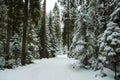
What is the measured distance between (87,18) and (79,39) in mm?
1681

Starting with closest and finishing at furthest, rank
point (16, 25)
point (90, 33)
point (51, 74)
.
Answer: point (51, 74)
point (90, 33)
point (16, 25)

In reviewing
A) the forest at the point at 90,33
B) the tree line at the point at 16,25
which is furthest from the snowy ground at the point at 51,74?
the tree line at the point at 16,25

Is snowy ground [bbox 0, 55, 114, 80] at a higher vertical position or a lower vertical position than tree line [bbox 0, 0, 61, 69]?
lower

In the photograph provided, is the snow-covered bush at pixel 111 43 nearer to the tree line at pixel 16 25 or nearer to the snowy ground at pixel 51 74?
the snowy ground at pixel 51 74

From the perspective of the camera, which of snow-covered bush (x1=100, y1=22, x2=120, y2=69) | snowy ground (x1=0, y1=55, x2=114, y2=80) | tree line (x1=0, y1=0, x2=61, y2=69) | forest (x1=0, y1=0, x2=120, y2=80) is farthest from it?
tree line (x1=0, y1=0, x2=61, y2=69)

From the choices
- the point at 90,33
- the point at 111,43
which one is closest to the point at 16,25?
→ the point at 90,33

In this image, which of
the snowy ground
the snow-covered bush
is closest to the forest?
the snow-covered bush

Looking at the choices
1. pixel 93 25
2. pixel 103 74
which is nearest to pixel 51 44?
pixel 93 25

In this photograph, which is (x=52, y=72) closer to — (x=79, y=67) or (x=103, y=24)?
(x=79, y=67)

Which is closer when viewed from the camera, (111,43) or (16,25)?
(111,43)

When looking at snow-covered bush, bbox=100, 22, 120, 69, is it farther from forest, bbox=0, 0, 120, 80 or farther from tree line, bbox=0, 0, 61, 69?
tree line, bbox=0, 0, 61, 69

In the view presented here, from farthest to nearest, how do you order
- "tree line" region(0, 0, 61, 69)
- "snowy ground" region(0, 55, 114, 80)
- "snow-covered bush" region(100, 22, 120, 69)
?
"tree line" region(0, 0, 61, 69)
"snowy ground" region(0, 55, 114, 80)
"snow-covered bush" region(100, 22, 120, 69)

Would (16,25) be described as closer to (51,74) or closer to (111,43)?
(51,74)

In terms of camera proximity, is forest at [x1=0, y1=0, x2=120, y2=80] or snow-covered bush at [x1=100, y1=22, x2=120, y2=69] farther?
forest at [x1=0, y1=0, x2=120, y2=80]
